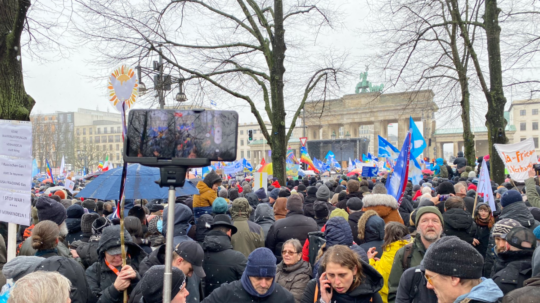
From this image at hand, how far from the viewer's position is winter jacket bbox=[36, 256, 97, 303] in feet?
10.1

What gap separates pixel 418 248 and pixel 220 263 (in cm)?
181

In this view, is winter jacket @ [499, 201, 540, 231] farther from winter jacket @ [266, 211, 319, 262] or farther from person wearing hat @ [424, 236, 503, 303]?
person wearing hat @ [424, 236, 503, 303]

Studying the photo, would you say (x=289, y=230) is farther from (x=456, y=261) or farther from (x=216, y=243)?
(x=456, y=261)

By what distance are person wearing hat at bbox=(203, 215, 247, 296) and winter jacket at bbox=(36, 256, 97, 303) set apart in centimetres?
119

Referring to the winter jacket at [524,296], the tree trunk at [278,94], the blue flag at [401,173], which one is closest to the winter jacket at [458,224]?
the blue flag at [401,173]

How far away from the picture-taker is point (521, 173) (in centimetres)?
818

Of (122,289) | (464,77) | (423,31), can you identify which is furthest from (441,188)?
(464,77)

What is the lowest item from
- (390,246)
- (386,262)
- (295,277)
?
(295,277)

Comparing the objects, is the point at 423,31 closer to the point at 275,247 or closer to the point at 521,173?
the point at 521,173

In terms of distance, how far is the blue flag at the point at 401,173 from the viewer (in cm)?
620

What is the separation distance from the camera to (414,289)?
10.0 feet

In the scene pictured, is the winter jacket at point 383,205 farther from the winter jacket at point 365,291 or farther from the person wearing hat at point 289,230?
the winter jacket at point 365,291

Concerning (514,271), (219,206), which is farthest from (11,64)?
(514,271)

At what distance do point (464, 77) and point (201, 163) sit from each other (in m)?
14.1
